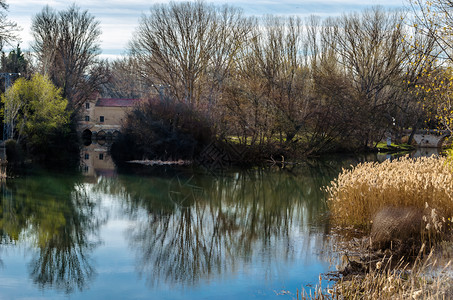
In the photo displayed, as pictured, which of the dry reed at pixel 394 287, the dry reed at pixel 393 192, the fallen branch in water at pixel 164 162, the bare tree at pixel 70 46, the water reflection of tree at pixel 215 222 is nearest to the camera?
the dry reed at pixel 394 287

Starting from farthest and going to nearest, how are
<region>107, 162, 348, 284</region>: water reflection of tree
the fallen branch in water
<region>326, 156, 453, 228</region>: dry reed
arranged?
the fallen branch in water, <region>107, 162, 348, 284</region>: water reflection of tree, <region>326, 156, 453, 228</region>: dry reed

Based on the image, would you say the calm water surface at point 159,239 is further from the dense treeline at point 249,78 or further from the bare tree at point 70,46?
the bare tree at point 70,46

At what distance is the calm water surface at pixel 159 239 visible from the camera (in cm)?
936

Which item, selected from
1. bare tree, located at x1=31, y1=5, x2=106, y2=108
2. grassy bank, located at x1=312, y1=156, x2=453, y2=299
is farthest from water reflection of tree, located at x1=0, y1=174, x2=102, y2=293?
bare tree, located at x1=31, y1=5, x2=106, y2=108

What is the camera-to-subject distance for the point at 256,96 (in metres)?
31.6

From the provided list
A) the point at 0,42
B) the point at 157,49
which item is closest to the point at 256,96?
the point at 157,49

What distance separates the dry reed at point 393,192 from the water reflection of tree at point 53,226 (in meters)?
6.27

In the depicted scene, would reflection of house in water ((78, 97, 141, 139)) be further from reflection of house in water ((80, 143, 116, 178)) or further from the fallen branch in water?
the fallen branch in water

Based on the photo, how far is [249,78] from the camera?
35062mm

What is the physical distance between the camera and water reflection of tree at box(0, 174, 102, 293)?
10172mm

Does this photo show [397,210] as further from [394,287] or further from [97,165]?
[97,165]

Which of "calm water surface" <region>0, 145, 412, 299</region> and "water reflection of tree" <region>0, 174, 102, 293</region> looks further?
"water reflection of tree" <region>0, 174, 102, 293</region>

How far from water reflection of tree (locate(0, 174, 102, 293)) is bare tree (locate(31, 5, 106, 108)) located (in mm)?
25218

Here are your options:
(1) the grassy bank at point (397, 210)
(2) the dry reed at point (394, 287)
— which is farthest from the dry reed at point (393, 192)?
(2) the dry reed at point (394, 287)
